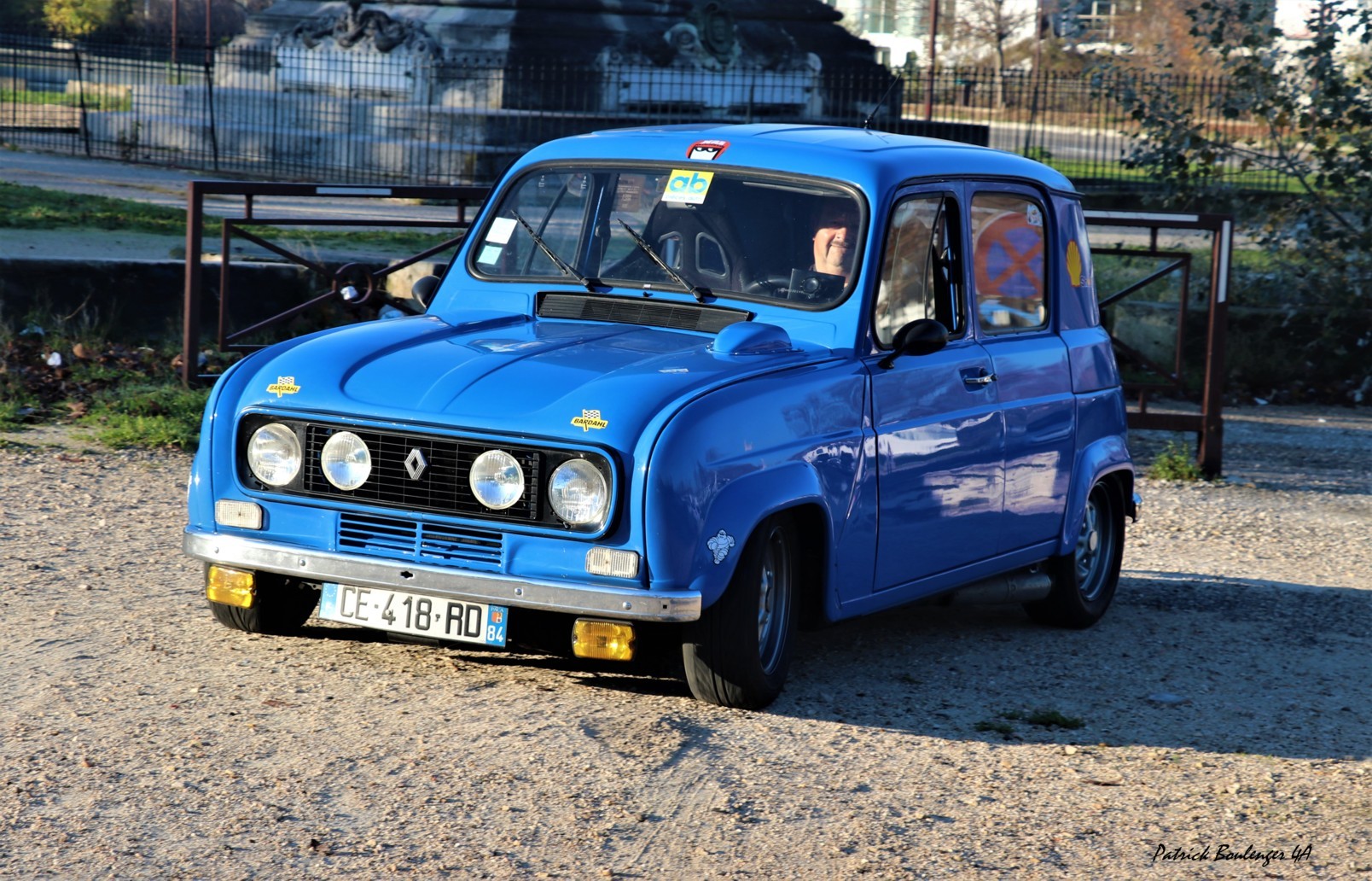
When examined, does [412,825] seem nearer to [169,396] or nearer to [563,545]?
[563,545]

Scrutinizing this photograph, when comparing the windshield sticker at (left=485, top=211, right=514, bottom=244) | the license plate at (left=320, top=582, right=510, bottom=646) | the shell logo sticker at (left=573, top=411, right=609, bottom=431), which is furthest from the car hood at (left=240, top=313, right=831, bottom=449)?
the windshield sticker at (left=485, top=211, right=514, bottom=244)

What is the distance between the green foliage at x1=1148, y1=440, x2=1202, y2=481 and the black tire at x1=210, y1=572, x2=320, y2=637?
6.65 metres

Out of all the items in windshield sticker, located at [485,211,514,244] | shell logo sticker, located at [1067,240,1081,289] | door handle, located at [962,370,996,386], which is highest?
windshield sticker, located at [485,211,514,244]

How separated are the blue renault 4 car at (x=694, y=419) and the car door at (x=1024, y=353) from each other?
15 mm

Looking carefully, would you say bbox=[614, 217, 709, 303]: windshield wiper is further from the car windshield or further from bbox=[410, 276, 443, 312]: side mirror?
bbox=[410, 276, 443, 312]: side mirror

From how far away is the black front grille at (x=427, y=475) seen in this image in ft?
16.7

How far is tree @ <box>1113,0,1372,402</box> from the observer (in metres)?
14.9

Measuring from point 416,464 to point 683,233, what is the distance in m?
1.53

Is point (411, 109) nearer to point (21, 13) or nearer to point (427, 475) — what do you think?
point (427, 475)

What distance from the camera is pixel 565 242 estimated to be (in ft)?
21.3

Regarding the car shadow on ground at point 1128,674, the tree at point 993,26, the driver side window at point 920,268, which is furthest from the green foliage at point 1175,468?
the tree at point 993,26

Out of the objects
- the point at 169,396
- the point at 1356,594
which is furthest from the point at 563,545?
the point at 169,396

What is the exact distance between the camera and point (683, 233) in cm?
627

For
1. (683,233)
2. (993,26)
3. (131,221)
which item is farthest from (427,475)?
(993,26)
